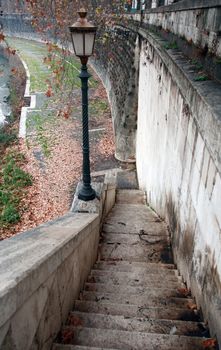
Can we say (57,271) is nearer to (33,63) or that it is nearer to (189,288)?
(189,288)

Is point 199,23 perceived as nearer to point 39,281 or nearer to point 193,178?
point 193,178

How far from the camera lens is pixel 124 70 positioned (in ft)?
54.4

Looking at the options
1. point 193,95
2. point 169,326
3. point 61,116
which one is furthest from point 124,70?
point 169,326

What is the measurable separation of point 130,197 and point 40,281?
8251 mm

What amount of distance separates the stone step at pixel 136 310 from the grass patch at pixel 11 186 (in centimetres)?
754

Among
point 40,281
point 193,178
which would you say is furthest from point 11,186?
point 40,281

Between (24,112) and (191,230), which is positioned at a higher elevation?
(191,230)

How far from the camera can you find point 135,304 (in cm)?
411

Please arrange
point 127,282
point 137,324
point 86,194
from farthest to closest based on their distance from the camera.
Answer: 1. point 86,194
2. point 127,282
3. point 137,324

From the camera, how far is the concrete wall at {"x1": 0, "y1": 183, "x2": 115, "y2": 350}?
2244 mm

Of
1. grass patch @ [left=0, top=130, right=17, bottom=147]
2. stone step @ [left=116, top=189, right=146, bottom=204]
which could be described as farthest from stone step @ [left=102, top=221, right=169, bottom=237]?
grass patch @ [left=0, top=130, right=17, bottom=147]

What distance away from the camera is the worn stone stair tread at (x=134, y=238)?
6341 millimetres

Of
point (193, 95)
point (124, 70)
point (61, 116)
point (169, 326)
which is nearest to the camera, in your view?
point (169, 326)

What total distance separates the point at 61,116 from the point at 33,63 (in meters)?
20.0
